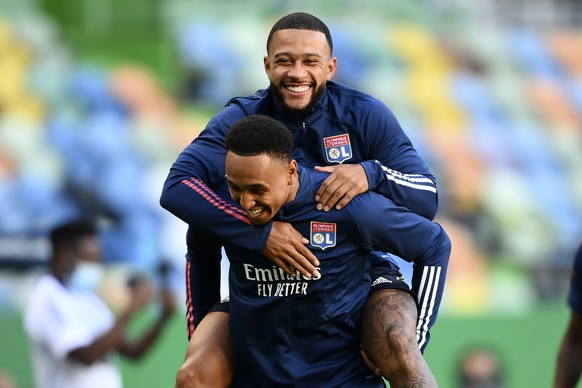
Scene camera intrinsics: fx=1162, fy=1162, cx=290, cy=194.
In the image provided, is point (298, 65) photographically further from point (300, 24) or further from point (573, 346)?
point (573, 346)

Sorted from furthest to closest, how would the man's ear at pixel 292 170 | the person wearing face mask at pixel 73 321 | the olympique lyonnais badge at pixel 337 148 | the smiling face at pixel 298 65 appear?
the person wearing face mask at pixel 73 321
the olympique lyonnais badge at pixel 337 148
the smiling face at pixel 298 65
the man's ear at pixel 292 170

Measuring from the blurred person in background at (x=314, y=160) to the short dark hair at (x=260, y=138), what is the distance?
318 mm

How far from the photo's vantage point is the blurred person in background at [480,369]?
10781mm

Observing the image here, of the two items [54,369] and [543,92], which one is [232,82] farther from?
[54,369]

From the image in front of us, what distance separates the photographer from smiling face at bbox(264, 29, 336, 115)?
204 inches

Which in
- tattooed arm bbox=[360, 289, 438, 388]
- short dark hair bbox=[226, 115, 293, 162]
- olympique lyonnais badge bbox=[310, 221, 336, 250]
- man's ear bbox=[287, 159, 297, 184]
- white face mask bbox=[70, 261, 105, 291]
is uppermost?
short dark hair bbox=[226, 115, 293, 162]

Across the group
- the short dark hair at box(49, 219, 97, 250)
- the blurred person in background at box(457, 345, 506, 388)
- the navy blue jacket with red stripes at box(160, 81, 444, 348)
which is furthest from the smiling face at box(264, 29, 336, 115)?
the blurred person in background at box(457, 345, 506, 388)

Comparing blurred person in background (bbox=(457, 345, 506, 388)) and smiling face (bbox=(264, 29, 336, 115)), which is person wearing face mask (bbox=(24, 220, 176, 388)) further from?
blurred person in background (bbox=(457, 345, 506, 388))

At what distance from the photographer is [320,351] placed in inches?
203

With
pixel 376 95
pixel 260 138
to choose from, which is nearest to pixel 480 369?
pixel 376 95

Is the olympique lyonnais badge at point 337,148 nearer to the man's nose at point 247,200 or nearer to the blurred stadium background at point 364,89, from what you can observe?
the man's nose at point 247,200

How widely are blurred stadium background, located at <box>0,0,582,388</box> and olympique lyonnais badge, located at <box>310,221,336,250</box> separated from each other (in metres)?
5.43

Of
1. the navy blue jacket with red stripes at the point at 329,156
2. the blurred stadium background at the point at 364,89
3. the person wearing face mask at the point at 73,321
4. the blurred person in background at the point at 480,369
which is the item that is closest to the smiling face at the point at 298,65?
the navy blue jacket with red stripes at the point at 329,156

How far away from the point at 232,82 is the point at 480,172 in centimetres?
332
